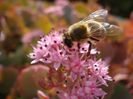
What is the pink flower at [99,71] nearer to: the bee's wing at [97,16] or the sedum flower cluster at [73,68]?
the sedum flower cluster at [73,68]

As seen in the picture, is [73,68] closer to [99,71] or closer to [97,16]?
[99,71]

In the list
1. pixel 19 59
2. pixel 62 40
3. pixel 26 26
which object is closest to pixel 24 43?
pixel 19 59

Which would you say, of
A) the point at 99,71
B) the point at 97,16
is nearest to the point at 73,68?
the point at 99,71

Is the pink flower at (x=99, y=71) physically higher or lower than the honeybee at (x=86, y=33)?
lower

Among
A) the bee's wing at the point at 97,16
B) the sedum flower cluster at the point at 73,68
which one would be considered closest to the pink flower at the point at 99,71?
the sedum flower cluster at the point at 73,68

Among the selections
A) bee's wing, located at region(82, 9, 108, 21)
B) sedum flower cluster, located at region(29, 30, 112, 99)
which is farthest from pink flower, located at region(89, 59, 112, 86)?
bee's wing, located at region(82, 9, 108, 21)

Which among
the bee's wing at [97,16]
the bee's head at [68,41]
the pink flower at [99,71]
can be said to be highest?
the bee's wing at [97,16]

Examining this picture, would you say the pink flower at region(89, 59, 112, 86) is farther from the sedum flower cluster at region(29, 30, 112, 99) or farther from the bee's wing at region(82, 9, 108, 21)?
the bee's wing at region(82, 9, 108, 21)

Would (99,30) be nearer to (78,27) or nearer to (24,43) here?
(78,27)
